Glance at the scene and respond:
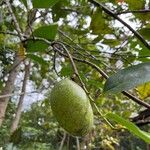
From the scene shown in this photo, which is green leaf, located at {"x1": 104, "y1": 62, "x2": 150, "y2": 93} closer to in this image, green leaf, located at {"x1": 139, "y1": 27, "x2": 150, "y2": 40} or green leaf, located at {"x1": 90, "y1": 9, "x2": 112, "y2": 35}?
green leaf, located at {"x1": 139, "y1": 27, "x2": 150, "y2": 40}

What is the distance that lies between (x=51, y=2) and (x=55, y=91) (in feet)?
0.63

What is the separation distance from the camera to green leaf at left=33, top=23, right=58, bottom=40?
2.61ft

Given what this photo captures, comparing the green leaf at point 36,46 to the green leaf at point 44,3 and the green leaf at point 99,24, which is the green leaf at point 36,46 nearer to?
the green leaf at point 44,3

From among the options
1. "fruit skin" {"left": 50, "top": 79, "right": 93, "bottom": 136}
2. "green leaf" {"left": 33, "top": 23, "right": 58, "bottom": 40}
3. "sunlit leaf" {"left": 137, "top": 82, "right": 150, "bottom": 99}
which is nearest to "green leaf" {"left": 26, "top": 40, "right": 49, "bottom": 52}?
"green leaf" {"left": 33, "top": 23, "right": 58, "bottom": 40}

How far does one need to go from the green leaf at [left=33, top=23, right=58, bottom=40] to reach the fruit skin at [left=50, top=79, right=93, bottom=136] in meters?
0.19

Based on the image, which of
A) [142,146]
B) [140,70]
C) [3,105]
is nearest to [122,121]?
[140,70]

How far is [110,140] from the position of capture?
14.9ft

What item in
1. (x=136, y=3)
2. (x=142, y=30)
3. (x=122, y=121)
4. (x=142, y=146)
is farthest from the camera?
(x=142, y=146)

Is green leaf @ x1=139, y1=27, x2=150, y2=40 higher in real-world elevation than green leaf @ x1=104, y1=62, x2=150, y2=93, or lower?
higher

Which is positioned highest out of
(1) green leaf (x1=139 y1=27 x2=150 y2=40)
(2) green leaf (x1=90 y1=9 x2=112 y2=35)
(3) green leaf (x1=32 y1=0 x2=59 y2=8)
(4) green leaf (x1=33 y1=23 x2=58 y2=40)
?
(2) green leaf (x1=90 y1=9 x2=112 y2=35)

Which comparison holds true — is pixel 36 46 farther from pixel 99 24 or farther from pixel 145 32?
pixel 99 24

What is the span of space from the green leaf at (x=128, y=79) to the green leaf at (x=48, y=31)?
0.23 meters

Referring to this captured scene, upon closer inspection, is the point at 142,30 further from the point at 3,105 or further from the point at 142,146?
the point at 142,146

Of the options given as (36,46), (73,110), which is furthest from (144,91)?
(73,110)
